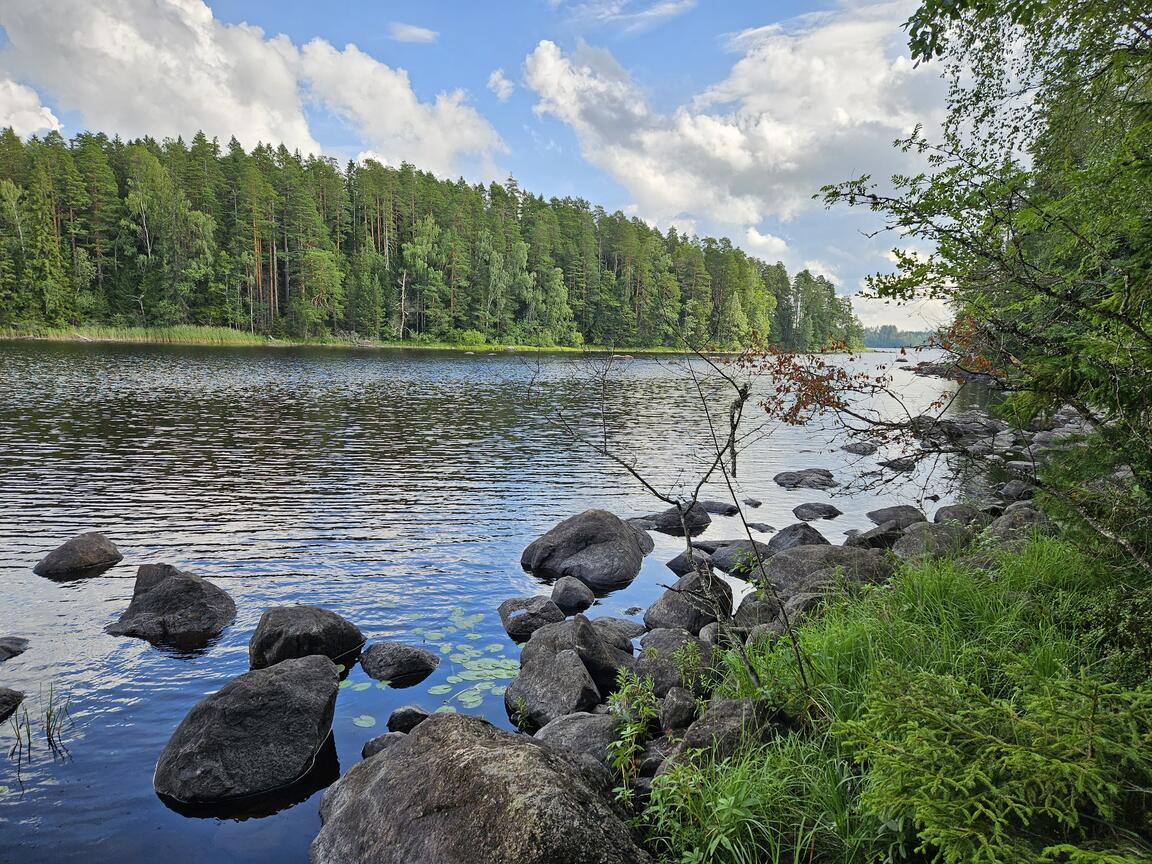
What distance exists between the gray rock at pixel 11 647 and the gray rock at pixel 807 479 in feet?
66.2

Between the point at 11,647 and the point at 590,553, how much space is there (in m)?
9.68

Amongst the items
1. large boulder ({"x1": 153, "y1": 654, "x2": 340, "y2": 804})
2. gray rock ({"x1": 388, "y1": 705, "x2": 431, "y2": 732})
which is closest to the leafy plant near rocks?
gray rock ({"x1": 388, "y1": 705, "x2": 431, "y2": 732})

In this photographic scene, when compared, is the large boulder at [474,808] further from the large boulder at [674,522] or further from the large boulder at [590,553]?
the large boulder at [674,522]

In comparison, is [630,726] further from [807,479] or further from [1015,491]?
[807,479]

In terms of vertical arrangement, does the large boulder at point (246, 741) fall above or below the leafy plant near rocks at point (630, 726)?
below

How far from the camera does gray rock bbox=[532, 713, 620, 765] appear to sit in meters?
6.34

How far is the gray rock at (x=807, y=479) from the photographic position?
2246cm

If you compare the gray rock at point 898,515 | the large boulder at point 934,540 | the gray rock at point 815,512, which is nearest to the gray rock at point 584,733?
the large boulder at point 934,540

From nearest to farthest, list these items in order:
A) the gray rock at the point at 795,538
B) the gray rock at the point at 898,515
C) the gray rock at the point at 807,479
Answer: the gray rock at the point at 795,538
the gray rock at the point at 898,515
the gray rock at the point at 807,479

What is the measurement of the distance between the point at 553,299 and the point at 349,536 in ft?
306

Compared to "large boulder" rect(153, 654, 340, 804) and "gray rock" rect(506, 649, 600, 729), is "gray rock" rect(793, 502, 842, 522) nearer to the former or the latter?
"gray rock" rect(506, 649, 600, 729)

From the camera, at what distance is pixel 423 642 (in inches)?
412

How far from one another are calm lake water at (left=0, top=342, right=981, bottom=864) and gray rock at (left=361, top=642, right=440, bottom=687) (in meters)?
0.22

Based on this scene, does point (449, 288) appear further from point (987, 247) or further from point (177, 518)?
point (987, 247)
